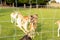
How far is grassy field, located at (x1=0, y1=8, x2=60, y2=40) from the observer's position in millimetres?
2330

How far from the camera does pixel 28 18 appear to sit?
244 centimetres

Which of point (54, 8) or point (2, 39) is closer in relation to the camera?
point (2, 39)

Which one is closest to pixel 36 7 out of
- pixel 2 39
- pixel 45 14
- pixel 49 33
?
pixel 45 14

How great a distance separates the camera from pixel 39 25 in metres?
2.47

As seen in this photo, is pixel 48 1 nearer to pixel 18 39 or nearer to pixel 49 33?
pixel 49 33

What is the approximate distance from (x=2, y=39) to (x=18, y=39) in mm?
158

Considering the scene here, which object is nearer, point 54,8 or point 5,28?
point 5,28

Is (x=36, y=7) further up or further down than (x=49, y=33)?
further up

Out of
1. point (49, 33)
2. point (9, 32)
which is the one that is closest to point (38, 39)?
point (49, 33)

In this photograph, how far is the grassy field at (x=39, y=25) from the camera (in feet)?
7.64

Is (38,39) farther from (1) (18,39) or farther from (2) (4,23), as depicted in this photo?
(2) (4,23)

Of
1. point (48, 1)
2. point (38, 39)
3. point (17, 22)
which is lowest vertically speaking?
point (38, 39)

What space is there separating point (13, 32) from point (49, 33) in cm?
36

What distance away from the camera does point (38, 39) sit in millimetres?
2467
